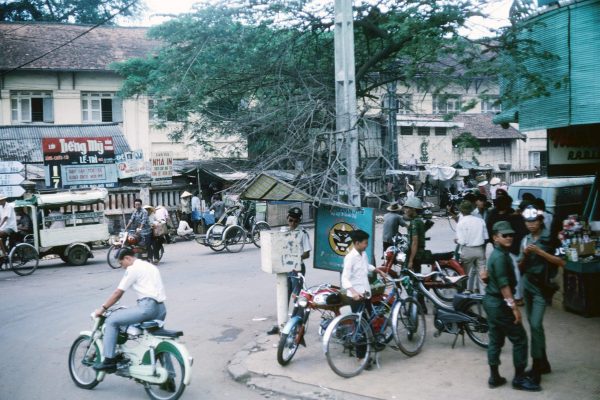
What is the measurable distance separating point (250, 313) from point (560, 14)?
6.74 meters

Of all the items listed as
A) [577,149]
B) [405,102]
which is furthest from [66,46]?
[577,149]

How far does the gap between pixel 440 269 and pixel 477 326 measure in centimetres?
258

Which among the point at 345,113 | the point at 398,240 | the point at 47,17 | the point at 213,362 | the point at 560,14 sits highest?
the point at 47,17

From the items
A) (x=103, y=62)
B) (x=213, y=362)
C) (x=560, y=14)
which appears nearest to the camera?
(x=213, y=362)

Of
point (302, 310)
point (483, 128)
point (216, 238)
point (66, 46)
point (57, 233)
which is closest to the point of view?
point (302, 310)

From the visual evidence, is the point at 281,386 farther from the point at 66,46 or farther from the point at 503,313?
the point at 66,46

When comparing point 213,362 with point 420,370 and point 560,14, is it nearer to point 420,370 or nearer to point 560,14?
point 420,370

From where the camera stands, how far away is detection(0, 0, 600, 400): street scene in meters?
6.36

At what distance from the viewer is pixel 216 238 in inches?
684

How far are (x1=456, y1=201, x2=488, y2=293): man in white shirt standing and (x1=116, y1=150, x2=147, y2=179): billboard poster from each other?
15.0m

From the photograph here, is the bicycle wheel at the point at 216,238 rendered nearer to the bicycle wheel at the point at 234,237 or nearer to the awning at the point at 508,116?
the bicycle wheel at the point at 234,237

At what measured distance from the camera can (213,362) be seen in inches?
297

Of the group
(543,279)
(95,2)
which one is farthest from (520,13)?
(95,2)

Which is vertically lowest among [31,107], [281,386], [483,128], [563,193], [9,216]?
[281,386]
